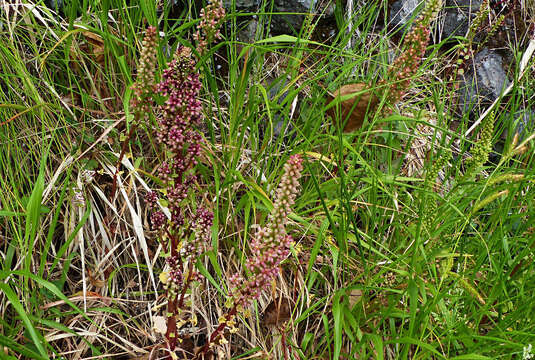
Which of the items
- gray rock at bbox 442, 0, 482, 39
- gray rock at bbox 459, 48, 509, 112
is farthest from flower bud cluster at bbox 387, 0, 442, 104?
gray rock at bbox 442, 0, 482, 39

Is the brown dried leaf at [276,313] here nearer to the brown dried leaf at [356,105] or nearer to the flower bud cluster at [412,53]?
the brown dried leaf at [356,105]

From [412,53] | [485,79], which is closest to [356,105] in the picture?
[412,53]

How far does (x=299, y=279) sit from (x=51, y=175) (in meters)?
1.33

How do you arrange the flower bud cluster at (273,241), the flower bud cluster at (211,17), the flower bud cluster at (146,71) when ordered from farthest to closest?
the flower bud cluster at (211,17) < the flower bud cluster at (146,71) < the flower bud cluster at (273,241)

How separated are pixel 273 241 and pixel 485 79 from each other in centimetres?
302

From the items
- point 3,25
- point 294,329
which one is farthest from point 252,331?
point 3,25

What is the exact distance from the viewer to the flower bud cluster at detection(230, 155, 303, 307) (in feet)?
5.16

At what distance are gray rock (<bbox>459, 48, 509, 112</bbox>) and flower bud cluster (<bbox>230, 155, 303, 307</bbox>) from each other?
2.72 m

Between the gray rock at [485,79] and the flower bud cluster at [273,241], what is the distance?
2719 mm

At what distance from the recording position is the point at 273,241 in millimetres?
1658

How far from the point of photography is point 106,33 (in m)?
2.41

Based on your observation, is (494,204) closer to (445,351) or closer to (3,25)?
(445,351)

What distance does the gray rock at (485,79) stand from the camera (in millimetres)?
3869

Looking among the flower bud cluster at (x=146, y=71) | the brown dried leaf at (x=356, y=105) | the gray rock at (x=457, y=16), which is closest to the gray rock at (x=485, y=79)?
the gray rock at (x=457, y=16)
